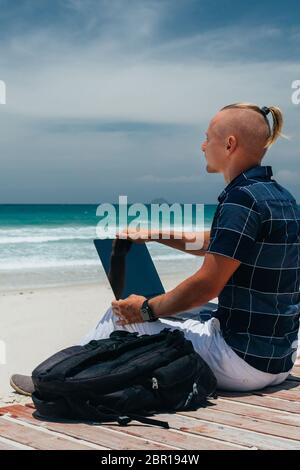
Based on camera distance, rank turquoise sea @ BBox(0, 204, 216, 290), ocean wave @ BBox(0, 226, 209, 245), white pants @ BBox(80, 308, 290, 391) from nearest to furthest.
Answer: white pants @ BBox(80, 308, 290, 391), turquoise sea @ BBox(0, 204, 216, 290), ocean wave @ BBox(0, 226, 209, 245)

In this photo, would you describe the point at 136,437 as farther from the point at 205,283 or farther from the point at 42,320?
the point at 42,320

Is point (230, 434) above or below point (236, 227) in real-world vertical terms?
below

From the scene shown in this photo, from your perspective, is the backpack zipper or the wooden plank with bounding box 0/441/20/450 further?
the backpack zipper

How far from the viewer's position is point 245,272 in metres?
3.25

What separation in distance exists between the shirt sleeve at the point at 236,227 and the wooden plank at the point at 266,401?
71cm

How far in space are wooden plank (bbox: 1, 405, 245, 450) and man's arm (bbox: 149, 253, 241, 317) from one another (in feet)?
1.88

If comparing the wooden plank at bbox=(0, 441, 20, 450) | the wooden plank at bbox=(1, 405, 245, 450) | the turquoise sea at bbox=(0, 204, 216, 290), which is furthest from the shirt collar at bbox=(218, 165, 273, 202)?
the turquoise sea at bbox=(0, 204, 216, 290)

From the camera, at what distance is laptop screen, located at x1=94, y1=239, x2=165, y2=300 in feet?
12.0

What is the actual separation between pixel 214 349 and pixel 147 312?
0.37 meters

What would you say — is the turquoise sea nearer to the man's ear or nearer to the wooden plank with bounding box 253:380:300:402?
the wooden plank with bounding box 253:380:300:402

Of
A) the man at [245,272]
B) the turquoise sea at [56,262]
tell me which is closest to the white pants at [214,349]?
the man at [245,272]

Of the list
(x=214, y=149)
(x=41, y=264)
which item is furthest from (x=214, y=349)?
(x=41, y=264)

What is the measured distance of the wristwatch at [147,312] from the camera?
3340 millimetres
